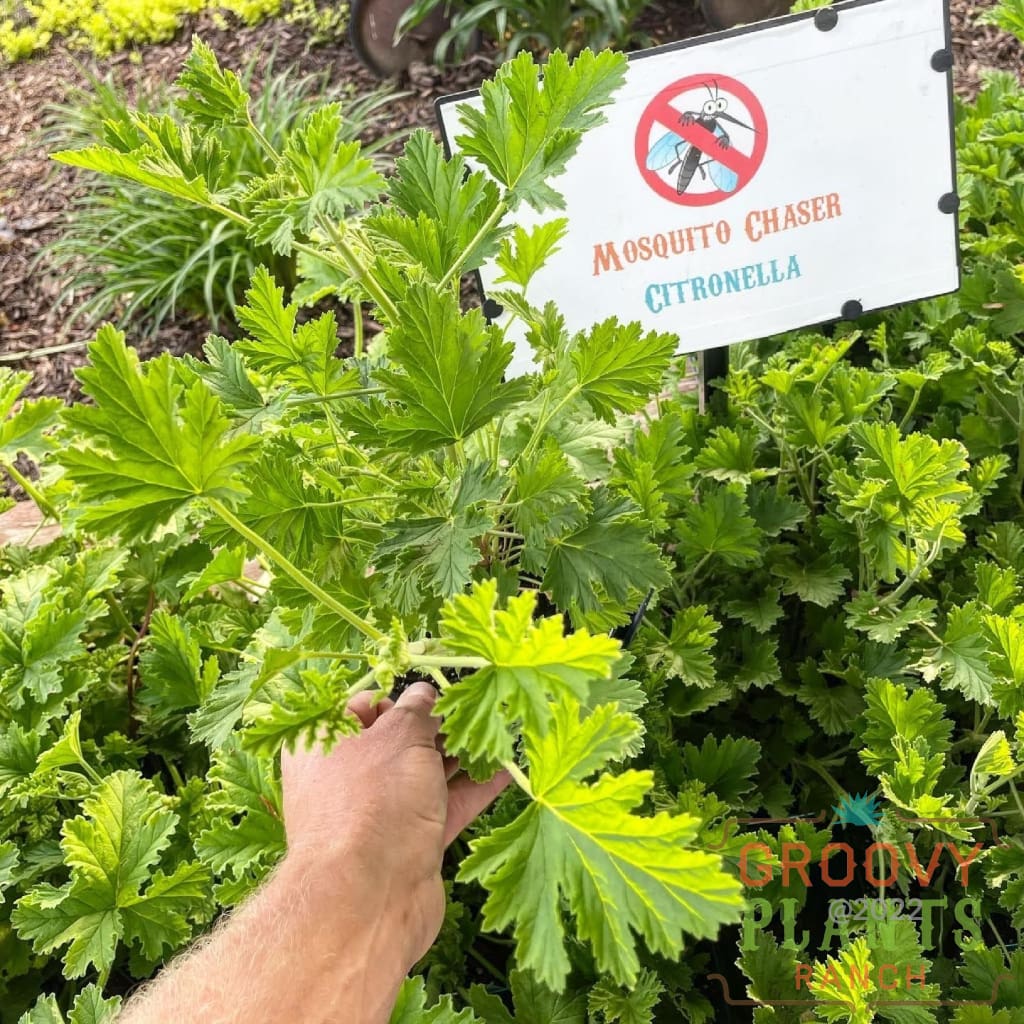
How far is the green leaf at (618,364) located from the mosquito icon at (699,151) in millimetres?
458

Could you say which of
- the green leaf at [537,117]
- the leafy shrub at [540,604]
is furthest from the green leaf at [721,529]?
the green leaf at [537,117]

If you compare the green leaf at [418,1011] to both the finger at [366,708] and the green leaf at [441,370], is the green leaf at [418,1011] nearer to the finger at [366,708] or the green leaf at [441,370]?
the finger at [366,708]

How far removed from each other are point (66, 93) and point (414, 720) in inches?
138

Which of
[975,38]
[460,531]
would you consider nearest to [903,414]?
[460,531]

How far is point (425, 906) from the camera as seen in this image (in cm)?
87

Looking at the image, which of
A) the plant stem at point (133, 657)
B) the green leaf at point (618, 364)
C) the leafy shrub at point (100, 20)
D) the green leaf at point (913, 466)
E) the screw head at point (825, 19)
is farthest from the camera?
the leafy shrub at point (100, 20)

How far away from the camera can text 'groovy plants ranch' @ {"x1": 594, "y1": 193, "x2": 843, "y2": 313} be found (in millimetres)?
1226

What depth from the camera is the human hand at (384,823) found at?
2.68 ft

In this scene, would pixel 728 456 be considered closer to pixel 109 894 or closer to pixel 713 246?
pixel 713 246

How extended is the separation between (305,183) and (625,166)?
1.90ft

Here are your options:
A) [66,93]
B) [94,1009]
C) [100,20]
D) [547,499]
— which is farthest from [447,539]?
[100,20]

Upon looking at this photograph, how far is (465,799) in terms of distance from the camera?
3.16 ft

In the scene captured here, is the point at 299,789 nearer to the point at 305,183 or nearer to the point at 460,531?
the point at 460,531

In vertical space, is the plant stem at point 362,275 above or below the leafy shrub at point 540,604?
above
